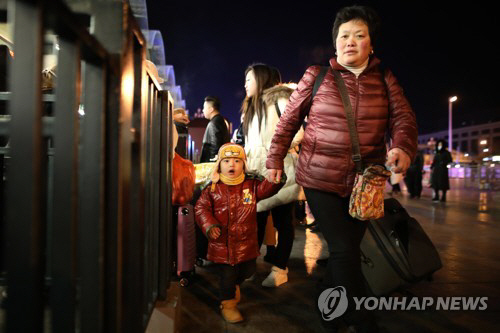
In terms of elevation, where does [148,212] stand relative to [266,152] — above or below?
below

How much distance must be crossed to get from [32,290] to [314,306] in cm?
236

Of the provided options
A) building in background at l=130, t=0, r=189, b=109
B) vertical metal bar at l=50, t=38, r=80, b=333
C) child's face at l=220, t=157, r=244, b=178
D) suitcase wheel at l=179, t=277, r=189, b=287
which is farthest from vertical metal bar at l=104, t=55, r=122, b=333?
building in background at l=130, t=0, r=189, b=109

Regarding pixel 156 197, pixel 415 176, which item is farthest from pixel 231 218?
pixel 415 176

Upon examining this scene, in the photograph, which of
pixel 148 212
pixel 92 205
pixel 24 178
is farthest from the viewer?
pixel 148 212

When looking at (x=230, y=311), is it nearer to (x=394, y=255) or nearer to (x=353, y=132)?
(x=394, y=255)

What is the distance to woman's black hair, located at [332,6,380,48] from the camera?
91.6 inches

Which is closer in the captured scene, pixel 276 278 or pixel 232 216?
pixel 232 216

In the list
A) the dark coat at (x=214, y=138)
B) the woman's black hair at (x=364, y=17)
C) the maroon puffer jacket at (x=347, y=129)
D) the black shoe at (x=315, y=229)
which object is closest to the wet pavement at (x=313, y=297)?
the black shoe at (x=315, y=229)

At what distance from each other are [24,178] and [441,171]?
11.6 metres

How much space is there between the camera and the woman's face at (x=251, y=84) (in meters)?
3.58

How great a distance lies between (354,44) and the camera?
2.28 m

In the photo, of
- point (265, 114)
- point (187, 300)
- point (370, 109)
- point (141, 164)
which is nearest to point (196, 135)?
point (265, 114)

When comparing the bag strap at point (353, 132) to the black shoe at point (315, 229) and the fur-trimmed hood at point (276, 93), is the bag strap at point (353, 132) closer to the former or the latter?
the fur-trimmed hood at point (276, 93)

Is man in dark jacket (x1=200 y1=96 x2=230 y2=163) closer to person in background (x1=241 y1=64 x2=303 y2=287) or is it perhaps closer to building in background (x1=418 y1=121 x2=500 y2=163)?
person in background (x1=241 y1=64 x2=303 y2=287)
